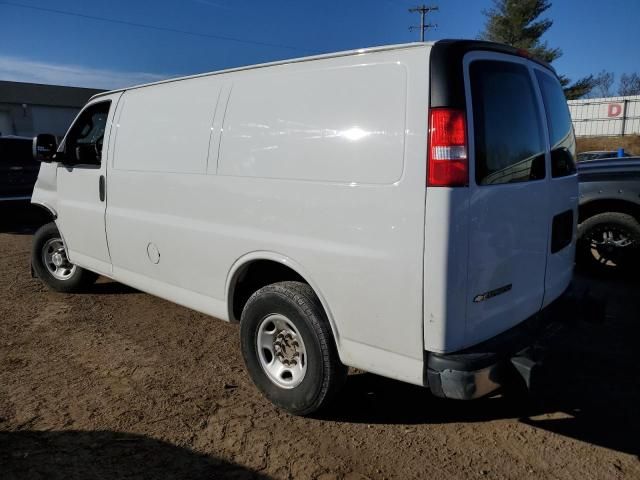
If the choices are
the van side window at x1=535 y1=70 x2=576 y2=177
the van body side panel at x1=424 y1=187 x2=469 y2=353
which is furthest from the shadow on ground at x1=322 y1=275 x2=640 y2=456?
the van side window at x1=535 y1=70 x2=576 y2=177

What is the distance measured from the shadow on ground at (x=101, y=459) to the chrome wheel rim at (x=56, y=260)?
122 inches

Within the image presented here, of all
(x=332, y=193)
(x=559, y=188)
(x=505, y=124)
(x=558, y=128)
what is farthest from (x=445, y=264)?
(x=558, y=128)

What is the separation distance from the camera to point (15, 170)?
10328 millimetres

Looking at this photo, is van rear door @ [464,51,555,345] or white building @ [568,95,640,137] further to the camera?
white building @ [568,95,640,137]

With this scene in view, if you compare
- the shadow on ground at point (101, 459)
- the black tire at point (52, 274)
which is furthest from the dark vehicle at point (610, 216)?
the black tire at point (52, 274)

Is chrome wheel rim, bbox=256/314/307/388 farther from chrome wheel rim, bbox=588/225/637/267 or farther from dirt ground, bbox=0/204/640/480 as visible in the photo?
chrome wheel rim, bbox=588/225/637/267

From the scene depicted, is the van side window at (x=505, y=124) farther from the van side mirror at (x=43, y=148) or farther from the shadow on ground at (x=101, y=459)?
the van side mirror at (x=43, y=148)

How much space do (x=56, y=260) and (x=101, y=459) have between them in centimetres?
367

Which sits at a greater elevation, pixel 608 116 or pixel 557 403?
pixel 608 116

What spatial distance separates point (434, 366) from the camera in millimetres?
2648

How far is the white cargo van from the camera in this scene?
2.59 m

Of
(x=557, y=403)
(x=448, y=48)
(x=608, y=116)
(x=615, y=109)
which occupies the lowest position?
(x=557, y=403)

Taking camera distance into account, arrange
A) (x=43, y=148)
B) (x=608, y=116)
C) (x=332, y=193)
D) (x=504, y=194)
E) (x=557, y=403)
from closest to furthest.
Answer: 1. (x=504, y=194)
2. (x=332, y=193)
3. (x=557, y=403)
4. (x=43, y=148)
5. (x=608, y=116)

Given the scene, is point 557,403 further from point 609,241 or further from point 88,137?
point 88,137
